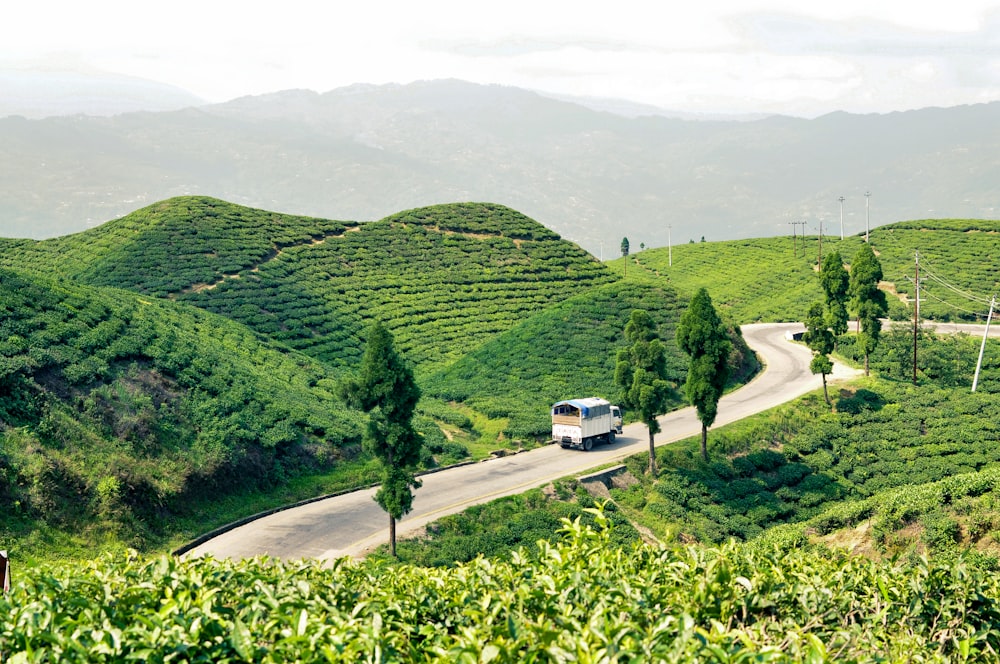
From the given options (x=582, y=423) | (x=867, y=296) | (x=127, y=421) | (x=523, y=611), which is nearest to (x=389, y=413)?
(x=127, y=421)

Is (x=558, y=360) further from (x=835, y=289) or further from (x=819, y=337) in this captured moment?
(x=835, y=289)

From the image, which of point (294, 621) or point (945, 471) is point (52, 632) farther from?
point (945, 471)

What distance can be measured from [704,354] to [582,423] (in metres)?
7.13

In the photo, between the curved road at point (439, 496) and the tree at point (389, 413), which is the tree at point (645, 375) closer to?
the curved road at point (439, 496)

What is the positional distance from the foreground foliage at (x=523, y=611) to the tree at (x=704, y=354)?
2287cm

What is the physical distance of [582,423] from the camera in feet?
137

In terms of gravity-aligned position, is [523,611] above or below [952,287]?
above

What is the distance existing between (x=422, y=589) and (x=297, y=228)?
7479 centimetres

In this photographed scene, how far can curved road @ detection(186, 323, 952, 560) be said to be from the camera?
2822cm

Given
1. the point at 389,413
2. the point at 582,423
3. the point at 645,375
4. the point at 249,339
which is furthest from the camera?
the point at 249,339

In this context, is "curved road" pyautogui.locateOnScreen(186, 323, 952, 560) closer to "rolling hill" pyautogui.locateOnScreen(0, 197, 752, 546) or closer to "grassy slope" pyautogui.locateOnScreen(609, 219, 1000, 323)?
"rolling hill" pyautogui.locateOnScreen(0, 197, 752, 546)

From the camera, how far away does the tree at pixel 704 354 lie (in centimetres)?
3916

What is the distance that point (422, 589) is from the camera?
13.1 m

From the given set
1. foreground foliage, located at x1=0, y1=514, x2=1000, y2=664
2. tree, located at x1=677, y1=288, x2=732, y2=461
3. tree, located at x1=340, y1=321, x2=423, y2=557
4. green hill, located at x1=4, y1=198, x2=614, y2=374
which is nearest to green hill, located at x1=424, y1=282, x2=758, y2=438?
green hill, located at x1=4, y1=198, x2=614, y2=374
